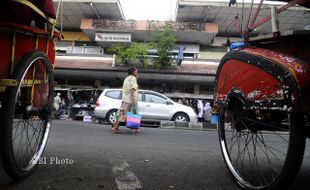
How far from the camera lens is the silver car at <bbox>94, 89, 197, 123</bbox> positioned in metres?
13.8

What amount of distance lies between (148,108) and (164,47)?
810 cm

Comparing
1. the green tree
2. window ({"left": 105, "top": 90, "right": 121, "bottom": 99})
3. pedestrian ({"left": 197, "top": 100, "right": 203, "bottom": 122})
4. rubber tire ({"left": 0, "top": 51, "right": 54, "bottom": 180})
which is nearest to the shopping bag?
rubber tire ({"left": 0, "top": 51, "right": 54, "bottom": 180})

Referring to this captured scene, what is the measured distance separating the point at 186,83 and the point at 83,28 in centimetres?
869

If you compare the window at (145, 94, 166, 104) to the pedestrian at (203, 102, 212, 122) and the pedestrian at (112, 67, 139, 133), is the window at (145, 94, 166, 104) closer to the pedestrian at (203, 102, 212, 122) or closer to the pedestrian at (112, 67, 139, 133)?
the pedestrian at (203, 102, 212, 122)

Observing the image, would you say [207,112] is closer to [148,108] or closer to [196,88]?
[196,88]

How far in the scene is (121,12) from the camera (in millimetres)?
23438

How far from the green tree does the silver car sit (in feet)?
22.2

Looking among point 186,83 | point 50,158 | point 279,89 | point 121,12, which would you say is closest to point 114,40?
point 121,12

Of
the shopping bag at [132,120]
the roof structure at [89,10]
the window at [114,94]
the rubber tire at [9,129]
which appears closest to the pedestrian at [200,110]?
the window at [114,94]

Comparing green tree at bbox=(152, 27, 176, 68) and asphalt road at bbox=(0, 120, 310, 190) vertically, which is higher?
green tree at bbox=(152, 27, 176, 68)

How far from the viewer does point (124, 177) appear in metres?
2.88

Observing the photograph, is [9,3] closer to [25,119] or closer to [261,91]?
[25,119]

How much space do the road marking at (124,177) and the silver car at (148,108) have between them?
1036 centimetres

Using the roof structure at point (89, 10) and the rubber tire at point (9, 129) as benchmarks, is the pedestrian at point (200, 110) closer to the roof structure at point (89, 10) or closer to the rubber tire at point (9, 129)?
the roof structure at point (89, 10)
